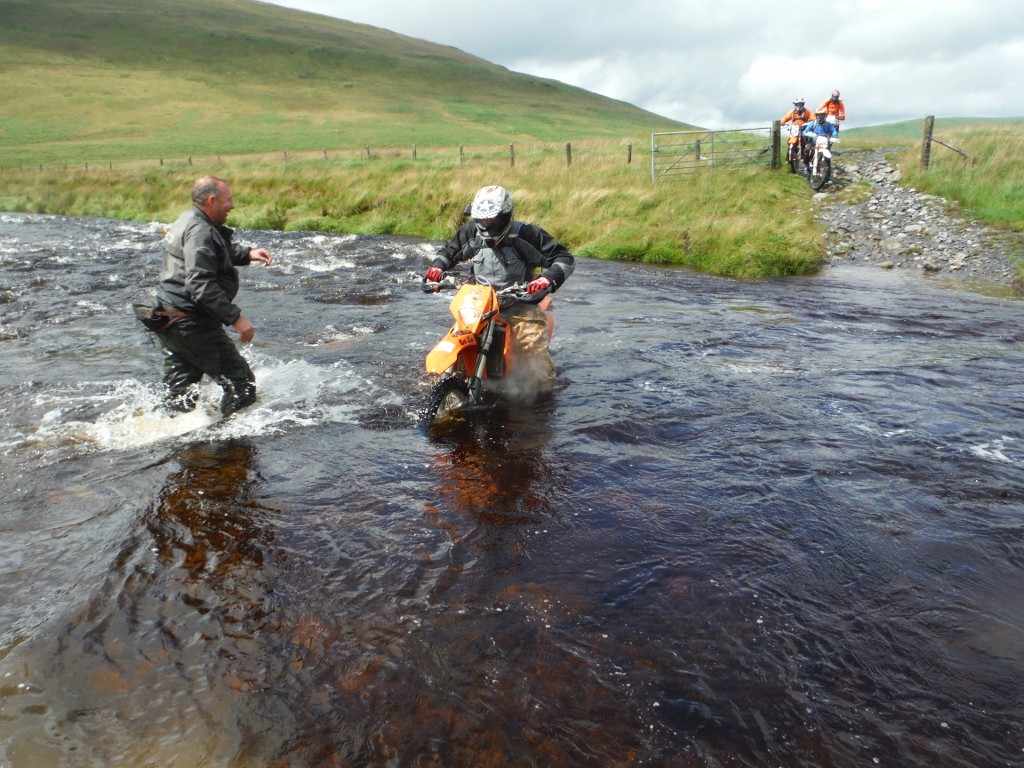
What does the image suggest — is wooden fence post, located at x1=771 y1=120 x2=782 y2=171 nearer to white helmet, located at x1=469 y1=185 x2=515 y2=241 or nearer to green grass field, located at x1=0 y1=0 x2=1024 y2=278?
green grass field, located at x1=0 y1=0 x2=1024 y2=278

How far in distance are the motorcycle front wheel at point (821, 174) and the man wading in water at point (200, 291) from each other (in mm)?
20612

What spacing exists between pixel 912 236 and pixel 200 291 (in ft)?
58.3

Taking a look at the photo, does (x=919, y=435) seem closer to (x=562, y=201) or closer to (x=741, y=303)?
(x=741, y=303)

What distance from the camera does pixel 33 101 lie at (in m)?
82.1

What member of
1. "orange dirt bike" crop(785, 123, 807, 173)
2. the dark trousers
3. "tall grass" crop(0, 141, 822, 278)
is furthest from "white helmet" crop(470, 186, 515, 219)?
"orange dirt bike" crop(785, 123, 807, 173)

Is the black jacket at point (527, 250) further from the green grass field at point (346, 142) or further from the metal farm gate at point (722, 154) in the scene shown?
the metal farm gate at point (722, 154)

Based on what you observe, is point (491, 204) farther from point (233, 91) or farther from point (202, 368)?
point (233, 91)

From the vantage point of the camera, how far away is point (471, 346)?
710 cm

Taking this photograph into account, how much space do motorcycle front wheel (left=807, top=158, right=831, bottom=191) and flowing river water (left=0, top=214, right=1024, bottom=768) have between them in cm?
1514

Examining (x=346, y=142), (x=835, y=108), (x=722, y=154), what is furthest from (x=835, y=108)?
(x=346, y=142)

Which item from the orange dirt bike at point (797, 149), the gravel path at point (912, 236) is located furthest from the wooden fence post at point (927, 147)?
the orange dirt bike at point (797, 149)

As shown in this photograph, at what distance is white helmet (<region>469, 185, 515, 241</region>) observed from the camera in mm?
7277

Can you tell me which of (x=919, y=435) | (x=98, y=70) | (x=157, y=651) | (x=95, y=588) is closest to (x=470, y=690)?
(x=157, y=651)

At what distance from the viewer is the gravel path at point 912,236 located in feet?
50.8
